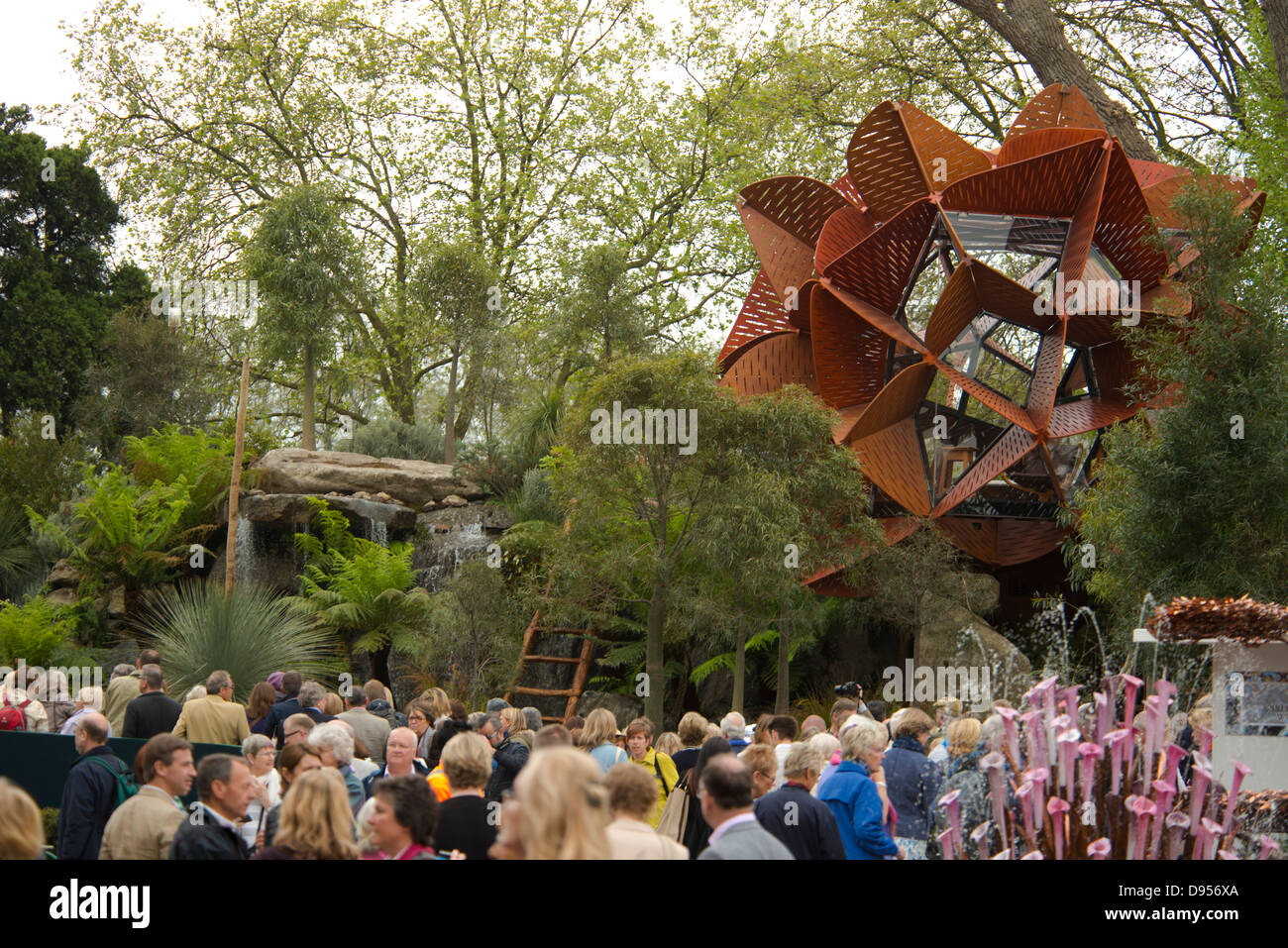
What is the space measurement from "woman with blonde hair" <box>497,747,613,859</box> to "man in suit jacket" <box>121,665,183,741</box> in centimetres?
703

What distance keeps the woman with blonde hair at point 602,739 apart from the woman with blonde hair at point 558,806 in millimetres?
4279

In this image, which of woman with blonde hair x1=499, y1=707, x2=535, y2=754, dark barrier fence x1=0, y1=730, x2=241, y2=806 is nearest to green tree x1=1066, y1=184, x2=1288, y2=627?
woman with blonde hair x1=499, y1=707, x2=535, y2=754

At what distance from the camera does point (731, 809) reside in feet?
14.1

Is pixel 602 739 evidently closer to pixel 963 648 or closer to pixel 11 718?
pixel 11 718

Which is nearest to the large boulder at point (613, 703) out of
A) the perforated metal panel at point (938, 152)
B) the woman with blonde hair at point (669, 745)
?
the perforated metal panel at point (938, 152)

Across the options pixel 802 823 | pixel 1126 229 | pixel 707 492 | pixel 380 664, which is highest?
pixel 1126 229

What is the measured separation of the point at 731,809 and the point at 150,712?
6479mm

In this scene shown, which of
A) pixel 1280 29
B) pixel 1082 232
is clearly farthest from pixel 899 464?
pixel 1280 29

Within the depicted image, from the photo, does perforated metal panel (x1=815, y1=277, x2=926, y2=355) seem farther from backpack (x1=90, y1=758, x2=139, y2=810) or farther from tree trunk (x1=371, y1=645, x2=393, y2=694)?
backpack (x1=90, y1=758, x2=139, y2=810)

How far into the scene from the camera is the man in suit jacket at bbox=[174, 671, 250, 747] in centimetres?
912

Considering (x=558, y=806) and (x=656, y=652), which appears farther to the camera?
(x=656, y=652)

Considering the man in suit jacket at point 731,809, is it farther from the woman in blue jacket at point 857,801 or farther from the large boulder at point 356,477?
the large boulder at point 356,477

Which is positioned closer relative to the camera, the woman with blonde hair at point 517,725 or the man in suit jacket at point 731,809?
the man in suit jacket at point 731,809

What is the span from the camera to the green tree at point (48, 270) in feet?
104
